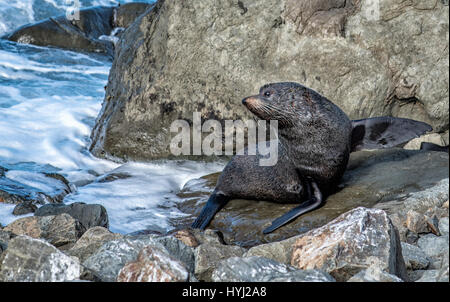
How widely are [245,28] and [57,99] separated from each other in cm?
529

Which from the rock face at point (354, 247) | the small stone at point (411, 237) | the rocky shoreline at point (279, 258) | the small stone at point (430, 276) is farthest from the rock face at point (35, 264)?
the small stone at point (411, 237)

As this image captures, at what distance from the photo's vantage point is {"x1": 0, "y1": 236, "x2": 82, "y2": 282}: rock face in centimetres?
306

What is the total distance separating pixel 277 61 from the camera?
7.85 m

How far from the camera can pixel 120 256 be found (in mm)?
3408

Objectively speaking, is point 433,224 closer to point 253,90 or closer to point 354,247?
point 354,247

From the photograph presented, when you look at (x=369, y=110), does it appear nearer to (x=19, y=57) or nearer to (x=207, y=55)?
(x=207, y=55)

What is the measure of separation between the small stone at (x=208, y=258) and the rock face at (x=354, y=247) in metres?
0.51

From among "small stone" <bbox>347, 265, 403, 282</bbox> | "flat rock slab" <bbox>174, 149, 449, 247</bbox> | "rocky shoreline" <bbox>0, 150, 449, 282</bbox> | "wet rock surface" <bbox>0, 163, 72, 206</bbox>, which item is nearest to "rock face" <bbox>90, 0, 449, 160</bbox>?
"wet rock surface" <bbox>0, 163, 72, 206</bbox>

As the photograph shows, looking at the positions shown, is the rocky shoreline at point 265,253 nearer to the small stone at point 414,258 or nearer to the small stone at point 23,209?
the small stone at point 414,258

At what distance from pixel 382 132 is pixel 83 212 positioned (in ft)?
10.4

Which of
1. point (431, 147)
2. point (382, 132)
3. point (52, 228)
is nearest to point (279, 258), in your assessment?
point (52, 228)

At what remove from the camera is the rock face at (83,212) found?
532 centimetres

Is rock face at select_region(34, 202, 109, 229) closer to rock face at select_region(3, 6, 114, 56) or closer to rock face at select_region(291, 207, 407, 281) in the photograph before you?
rock face at select_region(291, 207, 407, 281)
